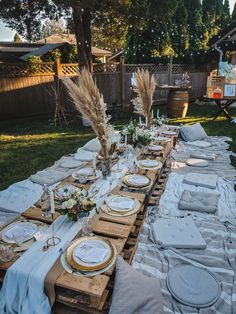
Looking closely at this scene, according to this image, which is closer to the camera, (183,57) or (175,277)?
(175,277)

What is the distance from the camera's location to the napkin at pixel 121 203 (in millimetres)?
2443

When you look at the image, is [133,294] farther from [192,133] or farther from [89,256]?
[192,133]

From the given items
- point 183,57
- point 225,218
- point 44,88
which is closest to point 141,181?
point 225,218

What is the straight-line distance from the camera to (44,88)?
29.0 ft

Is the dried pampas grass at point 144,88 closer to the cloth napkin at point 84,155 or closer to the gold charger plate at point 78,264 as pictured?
the cloth napkin at point 84,155

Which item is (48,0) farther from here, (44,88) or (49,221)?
(49,221)

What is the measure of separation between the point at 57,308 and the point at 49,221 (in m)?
0.70

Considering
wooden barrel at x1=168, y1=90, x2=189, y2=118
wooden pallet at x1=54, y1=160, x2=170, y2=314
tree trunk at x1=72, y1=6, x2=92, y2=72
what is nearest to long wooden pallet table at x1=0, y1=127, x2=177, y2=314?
wooden pallet at x1=54, y1=160, x2=170, y2=314

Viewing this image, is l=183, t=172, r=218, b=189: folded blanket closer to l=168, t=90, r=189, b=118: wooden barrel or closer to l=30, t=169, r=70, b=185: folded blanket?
l=30, t=169, r=70, b=185: folded blanket

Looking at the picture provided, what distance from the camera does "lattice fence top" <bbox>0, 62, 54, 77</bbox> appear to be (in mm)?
8148

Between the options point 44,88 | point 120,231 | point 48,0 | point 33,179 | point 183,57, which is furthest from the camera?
point 183,57

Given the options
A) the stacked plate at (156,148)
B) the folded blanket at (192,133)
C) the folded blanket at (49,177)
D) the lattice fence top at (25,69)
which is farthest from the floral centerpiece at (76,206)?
the lattice fence top at (25,69)

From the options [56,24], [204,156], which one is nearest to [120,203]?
[204,156]

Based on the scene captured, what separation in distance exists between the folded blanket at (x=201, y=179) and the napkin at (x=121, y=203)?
1891 millimetres
